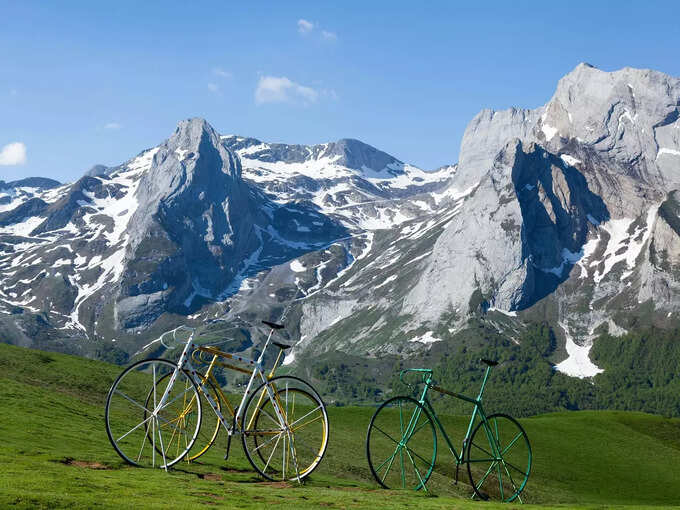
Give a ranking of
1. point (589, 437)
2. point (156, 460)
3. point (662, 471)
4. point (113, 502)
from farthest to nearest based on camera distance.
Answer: point (589, 437)
point (662, 471)
point (156, 460)
point (113, 502)

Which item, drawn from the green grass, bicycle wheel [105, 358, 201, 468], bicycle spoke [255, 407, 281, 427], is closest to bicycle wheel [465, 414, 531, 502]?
the green grass

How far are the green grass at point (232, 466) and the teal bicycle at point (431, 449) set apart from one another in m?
1.80

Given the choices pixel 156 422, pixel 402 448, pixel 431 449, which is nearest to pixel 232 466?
pixel 156 422

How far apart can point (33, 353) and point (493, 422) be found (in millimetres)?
64914

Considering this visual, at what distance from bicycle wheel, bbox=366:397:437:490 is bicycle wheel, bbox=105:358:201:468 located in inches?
350

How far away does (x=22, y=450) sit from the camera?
31953 millimetres

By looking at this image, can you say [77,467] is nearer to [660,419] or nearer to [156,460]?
[156,460]

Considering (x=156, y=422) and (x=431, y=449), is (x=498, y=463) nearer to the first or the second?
(x=156, y=422)

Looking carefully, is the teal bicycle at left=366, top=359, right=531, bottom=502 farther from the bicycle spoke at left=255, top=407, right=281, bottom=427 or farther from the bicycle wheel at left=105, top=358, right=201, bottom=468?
the bicycle wheel at left=105, top=358, right=201, bottom=468

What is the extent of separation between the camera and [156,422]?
29.6 meters

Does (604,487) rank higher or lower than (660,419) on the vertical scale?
lower

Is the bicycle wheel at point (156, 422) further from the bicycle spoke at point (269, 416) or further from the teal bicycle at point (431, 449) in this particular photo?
the teal bicycle at point (431, 449)

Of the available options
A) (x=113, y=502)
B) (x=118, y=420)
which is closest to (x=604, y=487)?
(x=118, y=420)

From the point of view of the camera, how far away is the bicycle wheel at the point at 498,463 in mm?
35094
